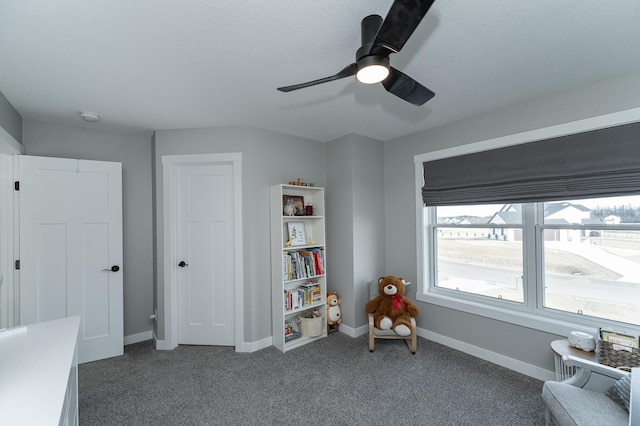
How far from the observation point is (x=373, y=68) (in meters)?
1.33

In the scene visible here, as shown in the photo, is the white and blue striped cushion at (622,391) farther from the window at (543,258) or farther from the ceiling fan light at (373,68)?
the ceiling fan light at (373,68)

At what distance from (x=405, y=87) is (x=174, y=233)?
276cm

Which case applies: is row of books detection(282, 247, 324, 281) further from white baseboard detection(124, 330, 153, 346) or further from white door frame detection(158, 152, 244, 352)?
white baseboard detection(124, 330, 153, 346)

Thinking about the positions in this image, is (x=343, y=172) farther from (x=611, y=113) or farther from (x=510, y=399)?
(x=510, y=399)

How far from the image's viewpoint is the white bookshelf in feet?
9.78

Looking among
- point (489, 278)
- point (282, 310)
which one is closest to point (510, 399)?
point (489, 278)

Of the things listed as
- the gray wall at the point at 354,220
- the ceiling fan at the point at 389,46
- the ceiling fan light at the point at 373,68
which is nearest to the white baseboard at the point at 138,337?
the gray wall at the point at 354,220

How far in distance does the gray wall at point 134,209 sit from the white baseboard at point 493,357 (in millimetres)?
3322

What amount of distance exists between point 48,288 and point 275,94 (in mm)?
2816

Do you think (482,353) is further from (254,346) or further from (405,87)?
(405,87)

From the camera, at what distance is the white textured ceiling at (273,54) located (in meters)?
1.37

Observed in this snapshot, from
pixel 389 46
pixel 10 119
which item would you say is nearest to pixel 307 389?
pixel 389 46

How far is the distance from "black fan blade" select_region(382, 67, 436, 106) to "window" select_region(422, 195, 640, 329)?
1.71 metres

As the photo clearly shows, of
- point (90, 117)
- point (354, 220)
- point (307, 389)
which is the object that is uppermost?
point (90, 117)
